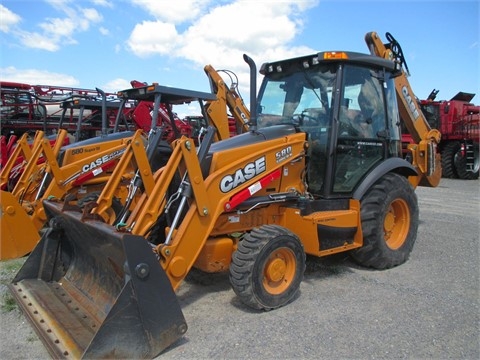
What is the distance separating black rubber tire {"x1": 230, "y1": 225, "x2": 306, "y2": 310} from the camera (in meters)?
3.53

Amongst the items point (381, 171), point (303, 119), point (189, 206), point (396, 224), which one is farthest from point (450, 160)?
point (189, 206)

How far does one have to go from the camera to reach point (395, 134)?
17.6ft

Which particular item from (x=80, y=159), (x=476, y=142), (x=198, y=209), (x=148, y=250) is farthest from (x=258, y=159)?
(x=476, y=142)

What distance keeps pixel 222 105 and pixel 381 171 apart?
11.0 ft

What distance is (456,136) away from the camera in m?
16.2

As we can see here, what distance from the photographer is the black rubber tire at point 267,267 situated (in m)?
3.53

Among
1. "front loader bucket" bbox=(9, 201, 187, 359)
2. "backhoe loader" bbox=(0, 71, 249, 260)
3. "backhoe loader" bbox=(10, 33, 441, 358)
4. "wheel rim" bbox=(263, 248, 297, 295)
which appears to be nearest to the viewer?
"front loader bucket" bbox=(9, 201, 187, 359)

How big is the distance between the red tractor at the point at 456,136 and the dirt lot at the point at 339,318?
12.3m

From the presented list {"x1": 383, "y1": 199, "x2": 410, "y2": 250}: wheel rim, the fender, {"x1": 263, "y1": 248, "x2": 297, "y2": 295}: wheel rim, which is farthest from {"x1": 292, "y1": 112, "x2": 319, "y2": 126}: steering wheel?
{"x1": 263, "y1": 248, "x2": 297, "y2": 295}: wheel rim

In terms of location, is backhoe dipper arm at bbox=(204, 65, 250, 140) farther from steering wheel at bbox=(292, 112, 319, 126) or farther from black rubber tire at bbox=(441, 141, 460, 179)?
black rubber tire at bbox=(441, 141, 460, 179)

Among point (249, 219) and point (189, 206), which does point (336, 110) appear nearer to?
point (249, 219)

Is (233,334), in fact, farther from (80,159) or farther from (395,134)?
(80,159)

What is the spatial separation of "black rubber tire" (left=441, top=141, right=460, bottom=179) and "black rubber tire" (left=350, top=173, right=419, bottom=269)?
40.8 feet

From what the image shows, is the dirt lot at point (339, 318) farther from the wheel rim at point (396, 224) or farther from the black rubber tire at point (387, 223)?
the wheel rim at point (396, 224)
